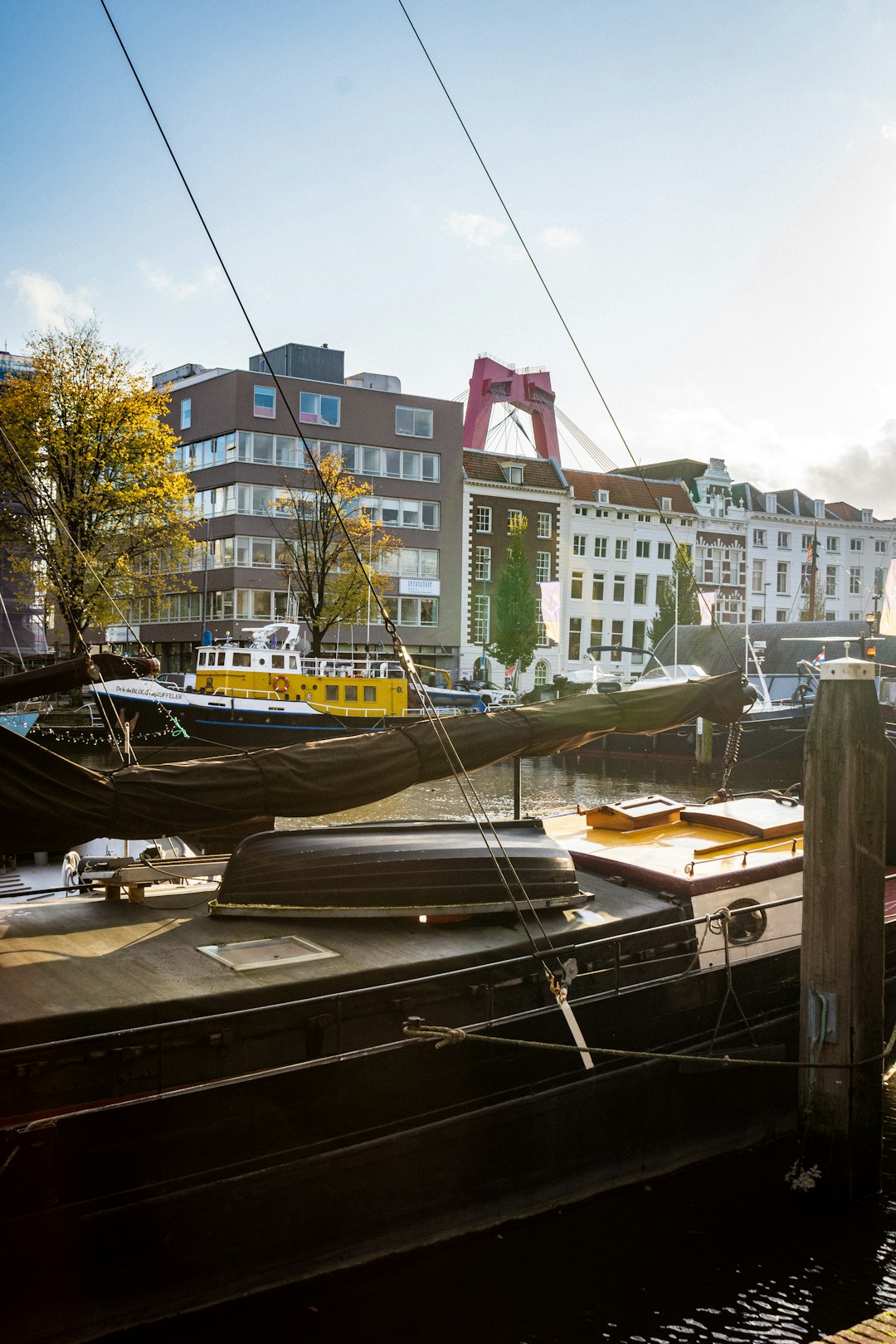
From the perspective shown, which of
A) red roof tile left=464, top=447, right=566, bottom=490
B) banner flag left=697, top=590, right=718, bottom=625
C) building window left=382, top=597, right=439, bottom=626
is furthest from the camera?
red roof tile left=464, top=447, right=566, bottom=490

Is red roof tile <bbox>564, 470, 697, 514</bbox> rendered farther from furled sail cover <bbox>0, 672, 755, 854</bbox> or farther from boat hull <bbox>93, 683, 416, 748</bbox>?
furled sail cover <bbox>0, 672, 755, 854</bbox>

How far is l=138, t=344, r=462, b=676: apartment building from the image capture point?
4947 cm

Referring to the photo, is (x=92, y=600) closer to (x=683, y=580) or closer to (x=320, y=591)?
(x=320, y=591)

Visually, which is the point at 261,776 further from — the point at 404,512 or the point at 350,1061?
the point at 404,512

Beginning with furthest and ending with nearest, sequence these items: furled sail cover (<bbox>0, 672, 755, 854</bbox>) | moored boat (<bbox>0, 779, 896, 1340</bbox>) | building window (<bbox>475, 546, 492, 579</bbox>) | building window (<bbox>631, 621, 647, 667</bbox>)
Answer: building window (<bbox>631, 621, 647, 667</bbox>) → building window (<bbox>475, 546, 492, 579</bbox>) → furled sail cover (<bbox>0, 672, 755, 854</bbox>) → moored boat (<bbox>0, 779, 896, 1340</bbox>)

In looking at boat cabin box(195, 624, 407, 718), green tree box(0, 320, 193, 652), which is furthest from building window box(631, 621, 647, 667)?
green tree box(0, 320, 193, 652)

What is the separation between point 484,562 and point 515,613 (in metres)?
5.02

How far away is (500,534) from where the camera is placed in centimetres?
5878

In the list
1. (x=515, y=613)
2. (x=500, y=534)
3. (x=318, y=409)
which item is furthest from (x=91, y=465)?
(x=500, y=534)

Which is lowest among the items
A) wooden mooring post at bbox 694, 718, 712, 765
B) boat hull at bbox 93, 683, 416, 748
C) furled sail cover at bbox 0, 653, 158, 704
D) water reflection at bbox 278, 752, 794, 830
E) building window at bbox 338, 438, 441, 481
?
water reflection at bbox 278, 752, 794, 830

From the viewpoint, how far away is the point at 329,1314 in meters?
6.04

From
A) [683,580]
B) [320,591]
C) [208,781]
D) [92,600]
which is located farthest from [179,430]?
[208,781]

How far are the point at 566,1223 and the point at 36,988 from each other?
386cm

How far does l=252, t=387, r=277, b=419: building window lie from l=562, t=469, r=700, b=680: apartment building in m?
20.5
